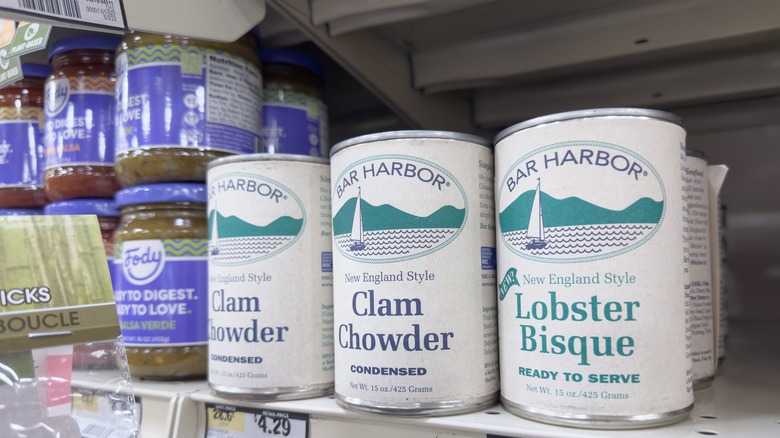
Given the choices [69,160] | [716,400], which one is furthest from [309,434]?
[69,160]

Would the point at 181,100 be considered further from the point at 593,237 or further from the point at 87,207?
the point at 593,237

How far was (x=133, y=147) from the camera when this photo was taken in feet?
3.23

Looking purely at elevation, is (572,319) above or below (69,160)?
below

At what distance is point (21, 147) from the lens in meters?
1.30

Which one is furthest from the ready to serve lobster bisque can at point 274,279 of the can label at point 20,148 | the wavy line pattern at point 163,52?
the can label at point 20,148

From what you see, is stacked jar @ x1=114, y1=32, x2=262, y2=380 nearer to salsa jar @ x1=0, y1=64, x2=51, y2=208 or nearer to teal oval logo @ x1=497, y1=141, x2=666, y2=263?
salsa jar @ x1=0, y1=64, x2=51, y2=208

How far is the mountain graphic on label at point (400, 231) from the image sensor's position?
2.23ft

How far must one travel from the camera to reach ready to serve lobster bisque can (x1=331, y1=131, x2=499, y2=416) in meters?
0.68

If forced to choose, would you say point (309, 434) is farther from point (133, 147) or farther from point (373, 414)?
point (133, 147)

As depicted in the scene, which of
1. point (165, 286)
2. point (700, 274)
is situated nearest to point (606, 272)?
point (700, 274)

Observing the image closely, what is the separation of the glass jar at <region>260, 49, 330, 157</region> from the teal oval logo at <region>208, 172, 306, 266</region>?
31cm

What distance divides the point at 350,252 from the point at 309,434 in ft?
0.79

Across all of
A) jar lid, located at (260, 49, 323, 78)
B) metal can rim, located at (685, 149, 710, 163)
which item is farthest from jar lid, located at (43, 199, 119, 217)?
metal can rim, located at (685, 149, 710, 163)

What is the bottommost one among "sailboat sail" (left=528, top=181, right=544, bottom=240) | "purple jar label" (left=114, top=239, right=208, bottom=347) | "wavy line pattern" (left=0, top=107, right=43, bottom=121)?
"purple jar label" (left=114, top=239, right=208, bottom=347)
